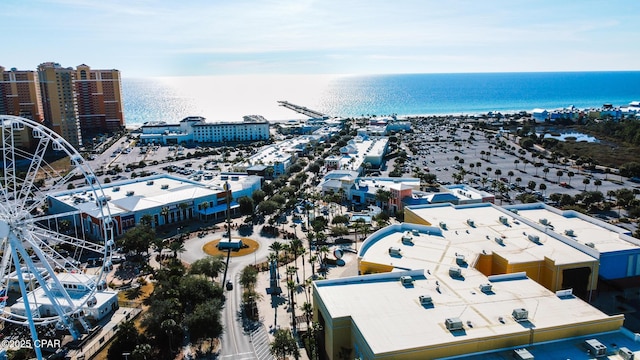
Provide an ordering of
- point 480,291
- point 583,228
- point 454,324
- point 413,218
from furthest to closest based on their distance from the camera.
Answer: point 413,218, point 583,228, point 480,291, point 454,324

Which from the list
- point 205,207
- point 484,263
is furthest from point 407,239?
point 205,207

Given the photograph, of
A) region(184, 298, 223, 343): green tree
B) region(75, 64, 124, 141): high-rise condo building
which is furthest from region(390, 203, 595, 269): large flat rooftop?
region(75, 64, 124, 141): high-rise condo building

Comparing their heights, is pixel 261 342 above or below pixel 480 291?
below

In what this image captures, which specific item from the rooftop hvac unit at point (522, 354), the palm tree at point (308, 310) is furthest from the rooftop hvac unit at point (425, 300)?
the palm tree at point (308, 310)

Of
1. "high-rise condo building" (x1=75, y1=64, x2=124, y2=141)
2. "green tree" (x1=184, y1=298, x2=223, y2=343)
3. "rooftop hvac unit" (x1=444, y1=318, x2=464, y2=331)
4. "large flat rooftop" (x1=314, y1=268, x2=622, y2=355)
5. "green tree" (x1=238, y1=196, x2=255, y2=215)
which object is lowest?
"green tree" (x1=184, y1=298, x2=223, y2=343)

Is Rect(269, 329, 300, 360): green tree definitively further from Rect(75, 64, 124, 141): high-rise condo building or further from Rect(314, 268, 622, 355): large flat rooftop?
Rect(75, 64, 124, 141): high-rise condo building

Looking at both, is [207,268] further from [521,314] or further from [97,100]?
[97,100]
